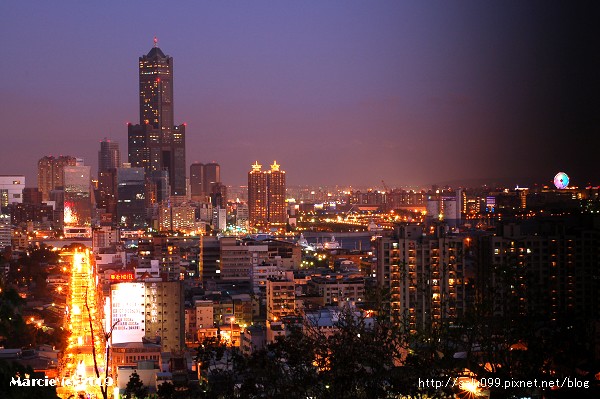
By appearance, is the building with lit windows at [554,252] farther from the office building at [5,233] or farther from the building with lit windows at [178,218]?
the building with lit windows at [178,218]

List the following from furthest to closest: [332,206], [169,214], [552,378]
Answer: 1. [332,206]
2. [169,214]
3. [552,378]

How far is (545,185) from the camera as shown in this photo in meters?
8.55

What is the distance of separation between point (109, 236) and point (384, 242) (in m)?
15.9

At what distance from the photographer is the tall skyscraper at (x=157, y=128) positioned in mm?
39188

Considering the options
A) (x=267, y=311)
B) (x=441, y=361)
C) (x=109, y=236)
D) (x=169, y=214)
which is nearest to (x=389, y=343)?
(x=441, y=361)

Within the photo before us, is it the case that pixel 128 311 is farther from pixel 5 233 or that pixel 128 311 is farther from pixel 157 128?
pixel 157 128

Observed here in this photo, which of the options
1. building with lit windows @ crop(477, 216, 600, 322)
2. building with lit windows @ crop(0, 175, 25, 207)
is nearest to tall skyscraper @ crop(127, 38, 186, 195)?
building with lit windows @ crop(0, 175, 25, 207)

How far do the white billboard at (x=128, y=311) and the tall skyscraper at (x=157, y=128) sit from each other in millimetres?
28498

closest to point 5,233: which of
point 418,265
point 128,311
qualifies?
point 128,311

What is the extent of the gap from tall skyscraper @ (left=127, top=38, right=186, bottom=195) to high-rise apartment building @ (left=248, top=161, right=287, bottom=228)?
4.19 m

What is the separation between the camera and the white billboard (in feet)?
32.3

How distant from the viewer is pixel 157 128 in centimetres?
4025

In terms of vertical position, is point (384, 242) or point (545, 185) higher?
point (545, 185)

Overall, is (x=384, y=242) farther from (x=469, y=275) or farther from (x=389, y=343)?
(x=389, y=343)
